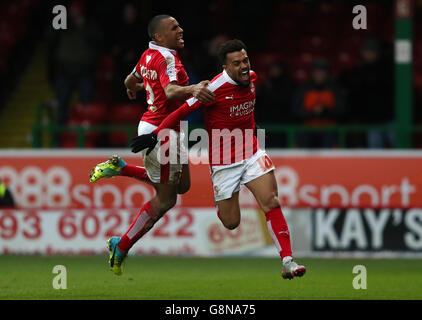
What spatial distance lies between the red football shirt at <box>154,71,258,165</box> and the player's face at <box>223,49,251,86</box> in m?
0.09

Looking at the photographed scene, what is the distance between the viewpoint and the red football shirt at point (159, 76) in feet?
30.3

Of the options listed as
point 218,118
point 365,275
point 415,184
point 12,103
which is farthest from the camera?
point 12,103

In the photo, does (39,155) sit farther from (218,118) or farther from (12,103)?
(218,118)

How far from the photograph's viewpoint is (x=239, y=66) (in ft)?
30.1

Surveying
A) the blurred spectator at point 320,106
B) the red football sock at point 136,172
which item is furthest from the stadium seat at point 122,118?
the red football sock at point 136,172

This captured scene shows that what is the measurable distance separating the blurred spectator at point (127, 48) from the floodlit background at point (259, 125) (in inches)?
0.9

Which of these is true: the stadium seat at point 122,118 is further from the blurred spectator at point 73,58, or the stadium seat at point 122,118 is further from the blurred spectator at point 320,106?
the blurred spectator at point 320,106

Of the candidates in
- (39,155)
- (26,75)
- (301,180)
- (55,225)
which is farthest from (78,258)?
(26,75)

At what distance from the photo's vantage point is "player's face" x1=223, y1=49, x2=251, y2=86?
30.0 ft

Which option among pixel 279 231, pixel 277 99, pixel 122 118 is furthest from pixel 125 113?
pixel 279 231

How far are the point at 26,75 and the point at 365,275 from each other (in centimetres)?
Answer: 1027

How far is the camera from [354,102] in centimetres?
1579

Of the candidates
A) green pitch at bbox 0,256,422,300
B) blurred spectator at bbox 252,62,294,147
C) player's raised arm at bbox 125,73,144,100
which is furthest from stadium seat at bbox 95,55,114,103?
player's raised arm at bbox 125,73,144,100

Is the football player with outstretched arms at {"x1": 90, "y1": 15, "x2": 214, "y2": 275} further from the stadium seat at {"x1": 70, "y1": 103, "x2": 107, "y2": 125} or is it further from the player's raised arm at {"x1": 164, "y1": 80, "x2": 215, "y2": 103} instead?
the stadium seat at {"x1": 70, "y1": 103, "x2": 107, "y2": 125}
